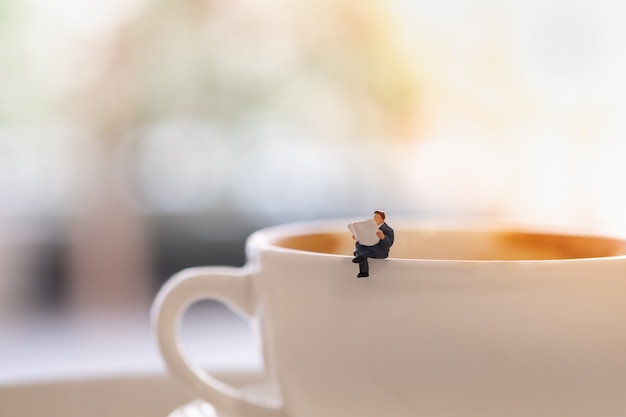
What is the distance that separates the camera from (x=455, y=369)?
11.1 inches

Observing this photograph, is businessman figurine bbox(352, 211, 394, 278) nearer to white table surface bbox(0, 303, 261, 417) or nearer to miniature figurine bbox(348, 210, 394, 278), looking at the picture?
miniature figurine bbox(348, 210, 394, 278)

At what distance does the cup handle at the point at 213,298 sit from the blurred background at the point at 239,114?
0.68m

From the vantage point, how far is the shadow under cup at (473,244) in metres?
0.43

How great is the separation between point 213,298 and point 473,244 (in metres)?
0.18

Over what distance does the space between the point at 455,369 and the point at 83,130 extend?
966mm

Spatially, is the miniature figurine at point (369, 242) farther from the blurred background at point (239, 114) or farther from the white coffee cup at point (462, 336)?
the blurred background at point (239, 114)

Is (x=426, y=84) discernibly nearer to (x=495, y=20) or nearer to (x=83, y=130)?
(x=495, y=20)

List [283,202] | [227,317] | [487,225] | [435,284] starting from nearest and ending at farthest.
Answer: [435,284] → [487,225] → [227,317] → [283,202]

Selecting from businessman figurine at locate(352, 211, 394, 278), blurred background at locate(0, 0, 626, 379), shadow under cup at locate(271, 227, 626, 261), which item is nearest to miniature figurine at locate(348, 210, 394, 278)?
businessman figurine at locate(352, 211, 394, 278)

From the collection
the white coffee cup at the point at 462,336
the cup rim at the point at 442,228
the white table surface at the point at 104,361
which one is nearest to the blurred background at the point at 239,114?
the white table surface at the point at 104,361

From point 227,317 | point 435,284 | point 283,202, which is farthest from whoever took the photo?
point 283,202

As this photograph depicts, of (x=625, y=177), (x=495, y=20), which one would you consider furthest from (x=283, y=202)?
(x=625, y=177)

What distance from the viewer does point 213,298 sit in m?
0.39

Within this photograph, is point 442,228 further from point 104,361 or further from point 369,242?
point 104,361
